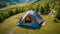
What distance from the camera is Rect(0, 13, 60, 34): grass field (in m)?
2.30

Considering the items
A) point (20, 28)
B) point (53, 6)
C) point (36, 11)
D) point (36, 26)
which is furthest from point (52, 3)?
point (20, 28)

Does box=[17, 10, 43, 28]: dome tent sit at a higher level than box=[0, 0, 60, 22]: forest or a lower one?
lower

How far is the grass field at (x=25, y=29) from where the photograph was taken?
2297 millimetres

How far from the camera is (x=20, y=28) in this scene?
2379 mm

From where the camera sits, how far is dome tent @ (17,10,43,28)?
7.65 feet

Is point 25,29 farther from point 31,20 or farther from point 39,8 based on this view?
point 39,8

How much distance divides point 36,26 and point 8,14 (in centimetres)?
50

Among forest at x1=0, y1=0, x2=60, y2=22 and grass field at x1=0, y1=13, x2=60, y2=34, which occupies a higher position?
forest at x1=0, y1=0, x2=60, y2=22

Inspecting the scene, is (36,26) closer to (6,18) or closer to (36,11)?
(36,11)

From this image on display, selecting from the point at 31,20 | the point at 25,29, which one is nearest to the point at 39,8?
the point at 31,20

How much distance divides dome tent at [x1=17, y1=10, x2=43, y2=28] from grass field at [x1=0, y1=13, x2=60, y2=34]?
0.07m

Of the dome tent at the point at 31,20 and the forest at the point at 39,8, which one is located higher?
the forest at the point at 39,8

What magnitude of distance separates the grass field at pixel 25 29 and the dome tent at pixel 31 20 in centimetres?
7

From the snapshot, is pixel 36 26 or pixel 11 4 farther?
pixel 11 4
